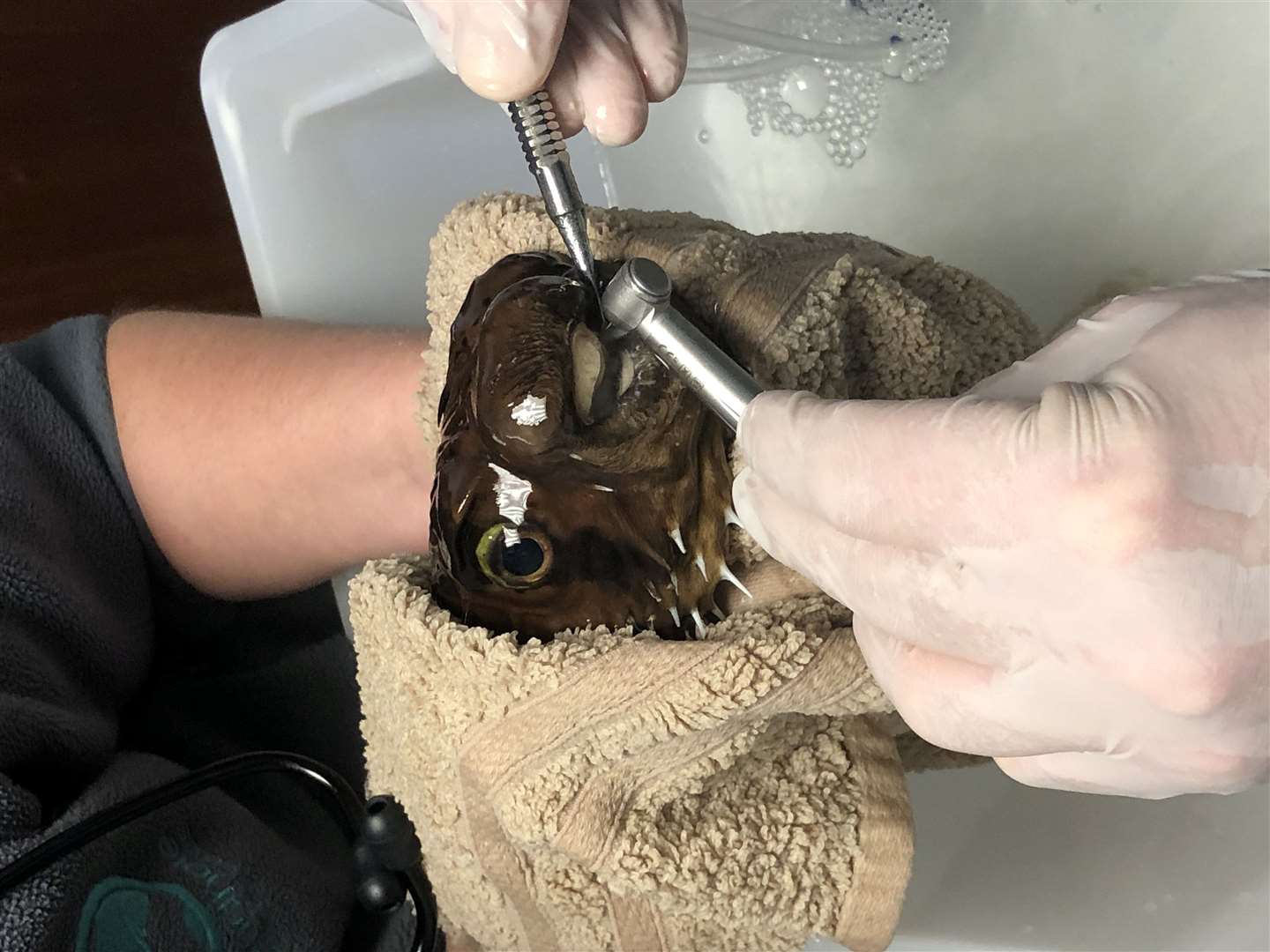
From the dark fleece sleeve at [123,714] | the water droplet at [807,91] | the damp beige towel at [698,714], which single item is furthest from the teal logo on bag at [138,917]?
the water droplet at [807,91]

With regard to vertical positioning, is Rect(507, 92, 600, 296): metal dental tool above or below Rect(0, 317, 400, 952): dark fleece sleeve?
above

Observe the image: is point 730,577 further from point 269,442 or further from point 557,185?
point 269,442

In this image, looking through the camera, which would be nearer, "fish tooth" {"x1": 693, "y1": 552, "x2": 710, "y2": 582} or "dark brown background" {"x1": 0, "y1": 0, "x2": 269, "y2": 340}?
"fish tooth" {"x1": 693, "y1": 552, "x2": 710, "y2": 582}

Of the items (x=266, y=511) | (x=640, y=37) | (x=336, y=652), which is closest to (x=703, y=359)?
(x=640, y=37)

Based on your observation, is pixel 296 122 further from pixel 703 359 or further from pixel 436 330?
pixel 703 359

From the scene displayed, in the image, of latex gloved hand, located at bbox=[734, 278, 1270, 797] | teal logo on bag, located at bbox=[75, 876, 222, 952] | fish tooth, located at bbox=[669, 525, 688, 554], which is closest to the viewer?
latex gloved hand, located at bbox=[734, 278, 1270, 797]

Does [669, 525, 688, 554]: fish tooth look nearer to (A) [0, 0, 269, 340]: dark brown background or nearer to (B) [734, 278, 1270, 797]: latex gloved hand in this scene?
(B) [734, 278, 1270, 797]: latex gloved hand

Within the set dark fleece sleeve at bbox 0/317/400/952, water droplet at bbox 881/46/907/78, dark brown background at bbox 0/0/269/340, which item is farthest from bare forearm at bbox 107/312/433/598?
water droplet at bbox 881/46/907/78
